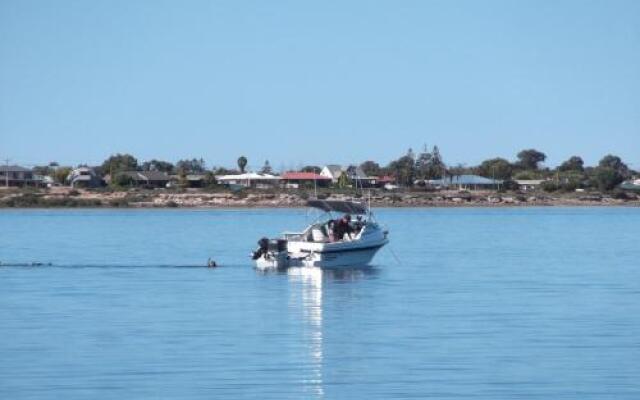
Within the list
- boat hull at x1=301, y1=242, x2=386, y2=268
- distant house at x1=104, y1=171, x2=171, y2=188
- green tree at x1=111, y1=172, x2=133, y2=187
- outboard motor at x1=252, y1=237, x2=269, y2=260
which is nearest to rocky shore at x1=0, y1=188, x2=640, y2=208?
green tree at x1=111, y1=172, x2=133, y2=187

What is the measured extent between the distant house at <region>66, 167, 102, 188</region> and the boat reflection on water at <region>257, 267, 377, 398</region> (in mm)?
137087

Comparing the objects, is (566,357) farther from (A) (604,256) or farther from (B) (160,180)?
(B) (160,180)

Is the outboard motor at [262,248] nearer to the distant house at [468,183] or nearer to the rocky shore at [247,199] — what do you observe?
A: the rocky shore at [247,199]

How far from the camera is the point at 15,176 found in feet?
638

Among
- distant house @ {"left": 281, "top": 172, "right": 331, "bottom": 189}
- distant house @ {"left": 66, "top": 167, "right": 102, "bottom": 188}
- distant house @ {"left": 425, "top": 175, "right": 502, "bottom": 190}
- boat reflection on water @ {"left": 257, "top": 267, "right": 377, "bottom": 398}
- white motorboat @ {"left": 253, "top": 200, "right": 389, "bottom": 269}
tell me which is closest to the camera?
boat reflection on water @ {"left": 257, "top": 267, "right": 377, "bottom": 398}

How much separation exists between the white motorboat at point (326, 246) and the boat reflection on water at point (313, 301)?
347 millimetres

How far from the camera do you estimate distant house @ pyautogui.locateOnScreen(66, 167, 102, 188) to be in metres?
189

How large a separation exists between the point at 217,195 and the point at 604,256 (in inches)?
4213

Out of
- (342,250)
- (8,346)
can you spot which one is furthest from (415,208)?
(8,346)

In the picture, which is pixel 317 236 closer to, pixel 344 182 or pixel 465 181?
pixel 344 182

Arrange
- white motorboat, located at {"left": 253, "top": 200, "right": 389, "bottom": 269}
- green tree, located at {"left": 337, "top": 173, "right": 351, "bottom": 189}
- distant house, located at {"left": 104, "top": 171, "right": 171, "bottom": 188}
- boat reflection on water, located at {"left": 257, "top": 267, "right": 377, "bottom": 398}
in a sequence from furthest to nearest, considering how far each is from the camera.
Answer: distant house, located at {"left": 104, "top": 171, "right": 171, "bottom": 188}, green tree, located at {"left": 337, "top": 173, "right": 351, "bottom": 189}, white motorboat, located at {"left": 253, "top": 200, "right": 389, "bottom": 269}, boat reflection on water, located at {"left": 257, "top": 267, "right": 377, "bottom": 398}

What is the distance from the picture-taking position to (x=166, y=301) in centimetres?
4306

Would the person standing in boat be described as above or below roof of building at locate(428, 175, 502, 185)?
below

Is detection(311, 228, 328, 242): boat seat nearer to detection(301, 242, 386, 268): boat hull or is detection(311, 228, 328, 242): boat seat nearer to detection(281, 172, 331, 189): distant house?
detection(301, 242, 386, 268): boat hull
